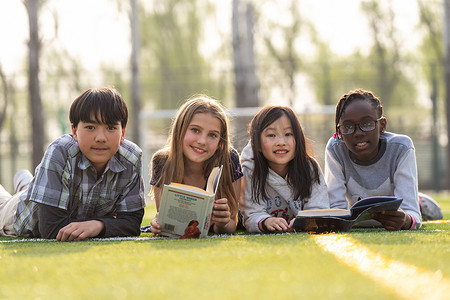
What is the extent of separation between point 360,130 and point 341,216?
660mm

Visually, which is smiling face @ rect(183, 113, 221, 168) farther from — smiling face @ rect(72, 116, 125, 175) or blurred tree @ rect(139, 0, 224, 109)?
blurred tree @ rect(139, 0, 224, 109)

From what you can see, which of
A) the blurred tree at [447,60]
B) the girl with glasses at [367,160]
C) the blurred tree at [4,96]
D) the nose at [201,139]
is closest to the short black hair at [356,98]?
the girl with glasses at [367,160]

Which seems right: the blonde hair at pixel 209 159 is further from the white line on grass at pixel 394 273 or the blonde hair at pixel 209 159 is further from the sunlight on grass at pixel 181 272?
the white line on grass at pixel 394 273

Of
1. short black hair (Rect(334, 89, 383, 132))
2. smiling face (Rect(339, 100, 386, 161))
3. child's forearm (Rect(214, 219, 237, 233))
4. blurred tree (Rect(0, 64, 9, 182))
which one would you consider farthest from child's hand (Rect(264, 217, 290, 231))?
blurred tree (Rect(0, 64, 9, 182))

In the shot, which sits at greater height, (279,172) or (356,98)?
(356,98)

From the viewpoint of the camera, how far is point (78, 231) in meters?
3.29

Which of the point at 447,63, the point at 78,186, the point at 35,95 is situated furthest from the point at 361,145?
the point at 447,63

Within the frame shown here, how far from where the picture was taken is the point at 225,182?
3.74 m

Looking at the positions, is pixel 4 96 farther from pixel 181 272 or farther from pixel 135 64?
pixel 181 272

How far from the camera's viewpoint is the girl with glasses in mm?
3812

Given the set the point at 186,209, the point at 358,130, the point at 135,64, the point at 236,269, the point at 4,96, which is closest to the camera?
the point at 236,269

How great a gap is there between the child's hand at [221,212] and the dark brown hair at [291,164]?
0.48 m

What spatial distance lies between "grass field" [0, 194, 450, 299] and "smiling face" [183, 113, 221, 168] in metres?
0.72

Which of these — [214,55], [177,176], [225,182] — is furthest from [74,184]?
[214,55]
